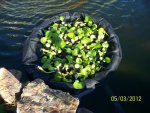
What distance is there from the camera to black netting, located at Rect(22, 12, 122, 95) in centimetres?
383

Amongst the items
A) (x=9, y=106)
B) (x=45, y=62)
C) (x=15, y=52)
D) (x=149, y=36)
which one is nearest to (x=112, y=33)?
(x=149, y=36)

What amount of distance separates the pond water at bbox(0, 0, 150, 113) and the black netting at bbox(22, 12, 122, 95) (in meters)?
0.25

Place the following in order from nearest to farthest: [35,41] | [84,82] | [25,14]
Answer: [84,82] < [35,41] < [25,14]

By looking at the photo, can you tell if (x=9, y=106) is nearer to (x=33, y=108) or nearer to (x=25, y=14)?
(x=33, y=108)

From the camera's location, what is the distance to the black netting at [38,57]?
383 cm

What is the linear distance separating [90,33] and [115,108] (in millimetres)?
1367

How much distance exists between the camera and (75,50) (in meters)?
4.18

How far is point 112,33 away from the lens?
4543 millimetres
